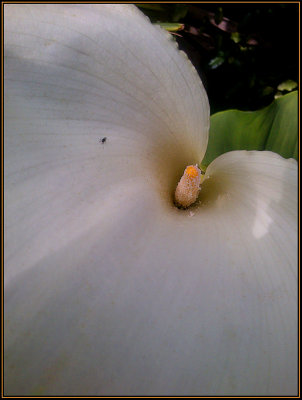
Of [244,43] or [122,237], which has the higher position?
[244,43]

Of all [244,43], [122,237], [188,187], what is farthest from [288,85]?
[122,237]

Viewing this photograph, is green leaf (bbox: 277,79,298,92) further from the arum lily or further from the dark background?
the arum lily

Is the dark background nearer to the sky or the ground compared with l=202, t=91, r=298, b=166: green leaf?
nearer to the sky

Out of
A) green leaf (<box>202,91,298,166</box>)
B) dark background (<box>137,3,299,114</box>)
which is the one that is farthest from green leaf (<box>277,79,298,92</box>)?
green leaf (<box>202,91,298,166</box>)

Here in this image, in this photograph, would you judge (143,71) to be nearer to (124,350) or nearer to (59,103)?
(59,103)

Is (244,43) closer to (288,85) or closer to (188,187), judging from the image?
(288,85)

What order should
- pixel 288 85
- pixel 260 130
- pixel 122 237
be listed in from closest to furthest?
pixel 122 237, pixel 260 130, pixel 288 85

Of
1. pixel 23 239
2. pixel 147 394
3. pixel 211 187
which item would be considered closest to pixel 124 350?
pixel 147 394

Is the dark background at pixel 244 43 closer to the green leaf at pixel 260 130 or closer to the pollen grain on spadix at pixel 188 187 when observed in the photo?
the green leaf at pixel 260 130
